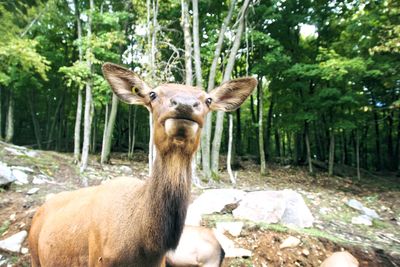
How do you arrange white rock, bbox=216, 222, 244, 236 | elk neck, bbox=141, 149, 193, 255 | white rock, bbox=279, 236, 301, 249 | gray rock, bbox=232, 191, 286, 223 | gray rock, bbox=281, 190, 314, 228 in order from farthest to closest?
gray rock, bbox=281, 190, 314, 228, gray rock, bbox=232, 191, 286, 223, white rock, bbox=216, 222, 244, 236, white rock, bbox=279, 236, 301, 249, elk neck, bbox=141, 149, 193, 255

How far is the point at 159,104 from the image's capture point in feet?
8.52

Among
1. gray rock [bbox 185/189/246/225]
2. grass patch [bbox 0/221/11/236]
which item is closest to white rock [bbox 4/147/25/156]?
grass patch [bbox 0/221/11/236]

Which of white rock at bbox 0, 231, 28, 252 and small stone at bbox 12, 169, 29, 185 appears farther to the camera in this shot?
→ small stone at bbox 12, 169, 29, 185

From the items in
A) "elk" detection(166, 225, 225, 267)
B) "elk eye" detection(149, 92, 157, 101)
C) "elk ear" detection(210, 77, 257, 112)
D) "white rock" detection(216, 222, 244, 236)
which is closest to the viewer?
"elk eye" detection(149, 92, 157, 101)

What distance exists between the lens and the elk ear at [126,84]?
305 centimetres

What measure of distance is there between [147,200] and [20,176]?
734 centimetres

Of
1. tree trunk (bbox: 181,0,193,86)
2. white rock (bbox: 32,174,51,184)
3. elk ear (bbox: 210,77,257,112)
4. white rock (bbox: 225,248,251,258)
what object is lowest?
white rock (bbox: 225,248,251,258)

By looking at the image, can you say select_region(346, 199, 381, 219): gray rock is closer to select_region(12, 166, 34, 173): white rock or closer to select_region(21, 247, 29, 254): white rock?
select_region(21, 247, 29, 254): white rock

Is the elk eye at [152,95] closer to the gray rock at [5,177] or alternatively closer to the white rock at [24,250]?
the white rock at [24,250]

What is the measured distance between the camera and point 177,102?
2.34 meters

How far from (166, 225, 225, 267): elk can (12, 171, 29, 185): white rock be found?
17.8 feet

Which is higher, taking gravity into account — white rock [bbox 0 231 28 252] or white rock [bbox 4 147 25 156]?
white rock [bbox 4 147 25 156]

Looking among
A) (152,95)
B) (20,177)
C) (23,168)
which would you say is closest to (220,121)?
(23,168)

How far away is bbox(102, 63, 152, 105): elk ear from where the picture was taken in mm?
3051
